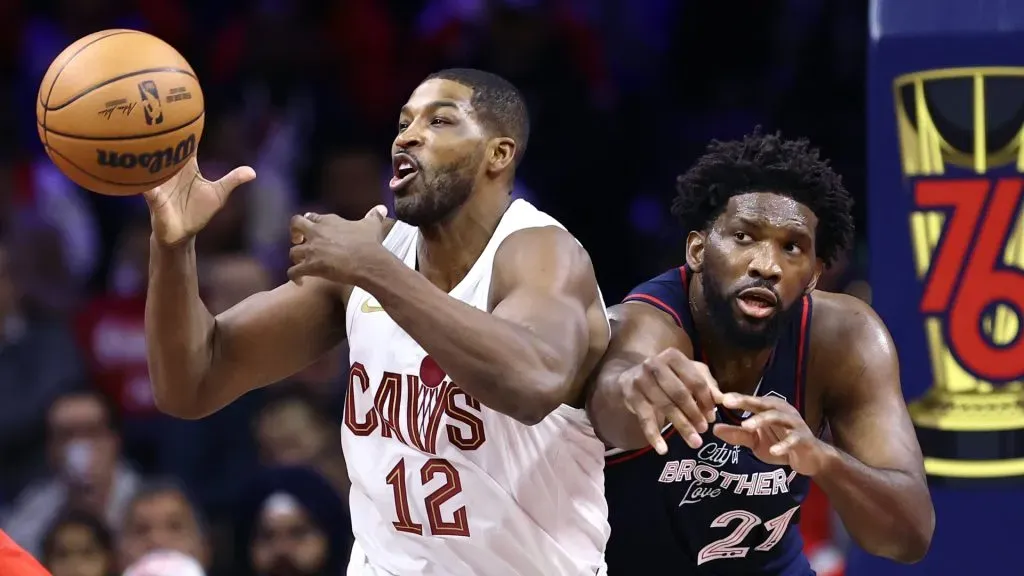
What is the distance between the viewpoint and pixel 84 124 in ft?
13.4

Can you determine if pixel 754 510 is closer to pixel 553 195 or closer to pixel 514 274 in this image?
pixel 514 274

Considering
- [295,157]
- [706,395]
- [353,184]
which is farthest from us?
[295,157]

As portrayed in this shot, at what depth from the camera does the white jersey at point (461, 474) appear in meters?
4.09

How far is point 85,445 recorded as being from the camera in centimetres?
698

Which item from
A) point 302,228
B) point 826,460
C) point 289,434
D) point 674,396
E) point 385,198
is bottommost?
point 289,434

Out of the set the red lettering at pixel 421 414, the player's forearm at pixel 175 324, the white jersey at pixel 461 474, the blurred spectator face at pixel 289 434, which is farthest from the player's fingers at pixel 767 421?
the blurred spectator face at pixel 289 434

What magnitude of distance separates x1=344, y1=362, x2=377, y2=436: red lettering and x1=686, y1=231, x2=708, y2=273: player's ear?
889mm

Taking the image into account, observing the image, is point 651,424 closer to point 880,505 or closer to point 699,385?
point 699,385

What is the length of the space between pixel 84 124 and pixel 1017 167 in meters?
2.65

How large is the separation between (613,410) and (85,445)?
3.68 meters

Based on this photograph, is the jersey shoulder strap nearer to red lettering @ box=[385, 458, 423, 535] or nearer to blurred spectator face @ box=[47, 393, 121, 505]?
red lettering @ box=[385, 458, 423, 535]

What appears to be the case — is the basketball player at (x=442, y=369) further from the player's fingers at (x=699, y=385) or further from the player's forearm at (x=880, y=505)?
the player's forearm at (x=880, y=505)

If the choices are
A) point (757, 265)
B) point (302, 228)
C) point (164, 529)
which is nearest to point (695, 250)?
point (757, 265)

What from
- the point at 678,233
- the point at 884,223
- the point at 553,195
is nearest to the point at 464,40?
the point at 553,195
